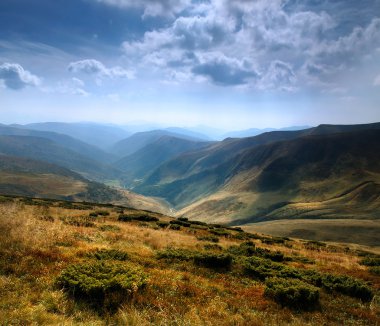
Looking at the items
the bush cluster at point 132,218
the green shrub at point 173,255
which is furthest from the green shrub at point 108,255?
the bush cluster at point 132,218

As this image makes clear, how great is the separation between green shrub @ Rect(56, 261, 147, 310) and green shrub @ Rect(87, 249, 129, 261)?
7.78 feet

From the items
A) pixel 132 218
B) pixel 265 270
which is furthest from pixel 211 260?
pixel 132 218

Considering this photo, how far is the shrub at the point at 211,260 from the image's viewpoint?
46.6ft

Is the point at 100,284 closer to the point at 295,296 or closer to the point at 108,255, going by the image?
the point at 108,255

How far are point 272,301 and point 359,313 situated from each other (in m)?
3.10

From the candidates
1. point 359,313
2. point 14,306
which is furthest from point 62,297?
point 359,313

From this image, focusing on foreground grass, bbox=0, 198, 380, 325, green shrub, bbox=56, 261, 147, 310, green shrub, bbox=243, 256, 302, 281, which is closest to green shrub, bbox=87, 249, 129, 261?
foreground grass, bbox=0, 198, 380, 325

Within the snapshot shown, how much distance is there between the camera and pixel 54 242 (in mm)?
13414

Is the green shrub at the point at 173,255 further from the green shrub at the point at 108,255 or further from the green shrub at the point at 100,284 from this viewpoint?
the green shrub at the point at 100,284

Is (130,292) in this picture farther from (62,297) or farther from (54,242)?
(54,242)

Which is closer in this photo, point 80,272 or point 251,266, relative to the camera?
point 80,272

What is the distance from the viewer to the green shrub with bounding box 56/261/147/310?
8.84m

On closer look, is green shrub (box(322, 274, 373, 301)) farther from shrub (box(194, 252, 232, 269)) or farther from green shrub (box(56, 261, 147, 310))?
green shrub (box(56, 261, 147, 310))

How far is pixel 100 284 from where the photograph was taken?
8.96 meters
